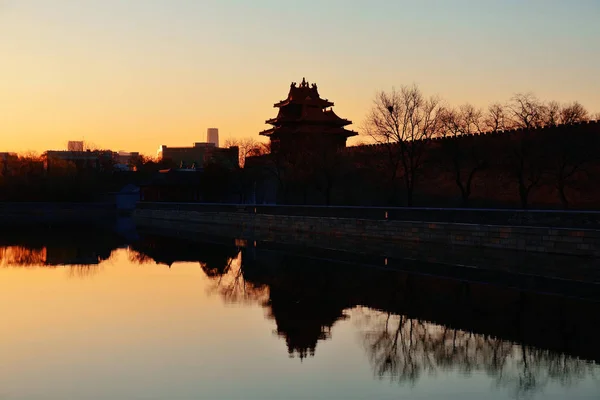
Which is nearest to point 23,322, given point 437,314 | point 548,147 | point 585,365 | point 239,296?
point 239,296

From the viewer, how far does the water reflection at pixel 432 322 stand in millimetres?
11000

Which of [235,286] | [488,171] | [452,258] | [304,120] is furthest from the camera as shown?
[304,120]

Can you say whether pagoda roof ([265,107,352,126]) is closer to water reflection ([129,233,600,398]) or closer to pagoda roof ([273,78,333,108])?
pagoda roof ([273,78,333,108])

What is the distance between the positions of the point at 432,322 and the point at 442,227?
14440mm

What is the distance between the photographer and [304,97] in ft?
200

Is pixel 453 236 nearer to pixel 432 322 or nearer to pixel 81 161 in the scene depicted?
pixel 432 322

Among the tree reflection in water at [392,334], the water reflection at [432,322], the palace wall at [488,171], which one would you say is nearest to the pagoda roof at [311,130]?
the palace wall at [488,171]

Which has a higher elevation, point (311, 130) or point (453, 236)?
point (311, 130)

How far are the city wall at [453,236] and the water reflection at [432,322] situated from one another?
132 inches

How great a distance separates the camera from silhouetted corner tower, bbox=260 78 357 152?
59125 mm

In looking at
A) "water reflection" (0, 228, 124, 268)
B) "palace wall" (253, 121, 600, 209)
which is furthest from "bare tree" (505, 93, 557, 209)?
"water reflection" (0, 228, 124, 268)

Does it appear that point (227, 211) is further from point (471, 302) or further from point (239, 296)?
point (471, 302)

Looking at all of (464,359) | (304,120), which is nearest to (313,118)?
(304,120)

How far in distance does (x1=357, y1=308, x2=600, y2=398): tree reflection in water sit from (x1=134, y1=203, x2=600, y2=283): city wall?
7.61 m
